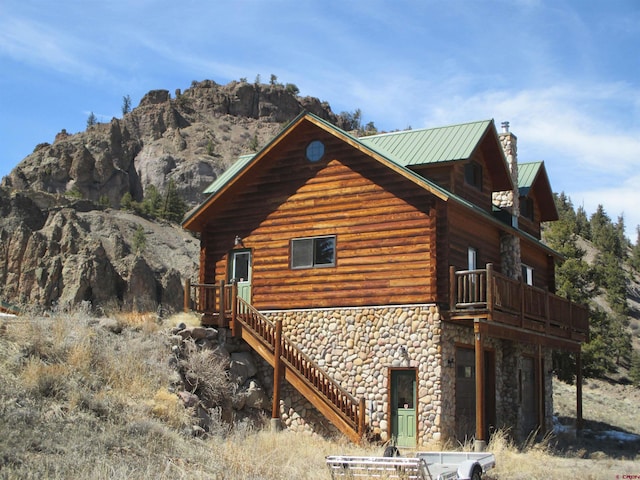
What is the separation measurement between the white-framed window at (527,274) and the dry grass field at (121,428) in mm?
7272

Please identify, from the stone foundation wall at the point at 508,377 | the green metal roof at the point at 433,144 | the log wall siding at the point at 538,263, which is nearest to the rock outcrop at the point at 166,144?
the log wall siding at the point at 538,263

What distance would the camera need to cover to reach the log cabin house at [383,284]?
70.4ft

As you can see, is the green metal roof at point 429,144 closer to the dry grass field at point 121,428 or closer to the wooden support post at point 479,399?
the wooden support post at point 479,399

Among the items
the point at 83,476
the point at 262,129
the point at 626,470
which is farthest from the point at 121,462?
the point at 262,129

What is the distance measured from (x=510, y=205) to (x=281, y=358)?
35.4 ft

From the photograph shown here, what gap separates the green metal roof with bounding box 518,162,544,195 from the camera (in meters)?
29.8

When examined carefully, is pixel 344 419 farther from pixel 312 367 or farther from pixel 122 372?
pixel 122 372

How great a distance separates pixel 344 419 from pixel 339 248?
5.30 m

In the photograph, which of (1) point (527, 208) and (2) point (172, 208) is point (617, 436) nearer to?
(1) point (527, 208)

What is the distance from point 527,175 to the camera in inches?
1206

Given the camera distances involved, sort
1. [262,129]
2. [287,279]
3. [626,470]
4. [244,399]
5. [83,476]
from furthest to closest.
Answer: [262,129] → [287,279] → [244,399] → [626,470] → [83,476]

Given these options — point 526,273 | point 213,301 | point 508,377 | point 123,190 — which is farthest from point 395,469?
point 123,190

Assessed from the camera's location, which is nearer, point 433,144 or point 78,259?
point 433,144

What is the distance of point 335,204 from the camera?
23.9 metres
